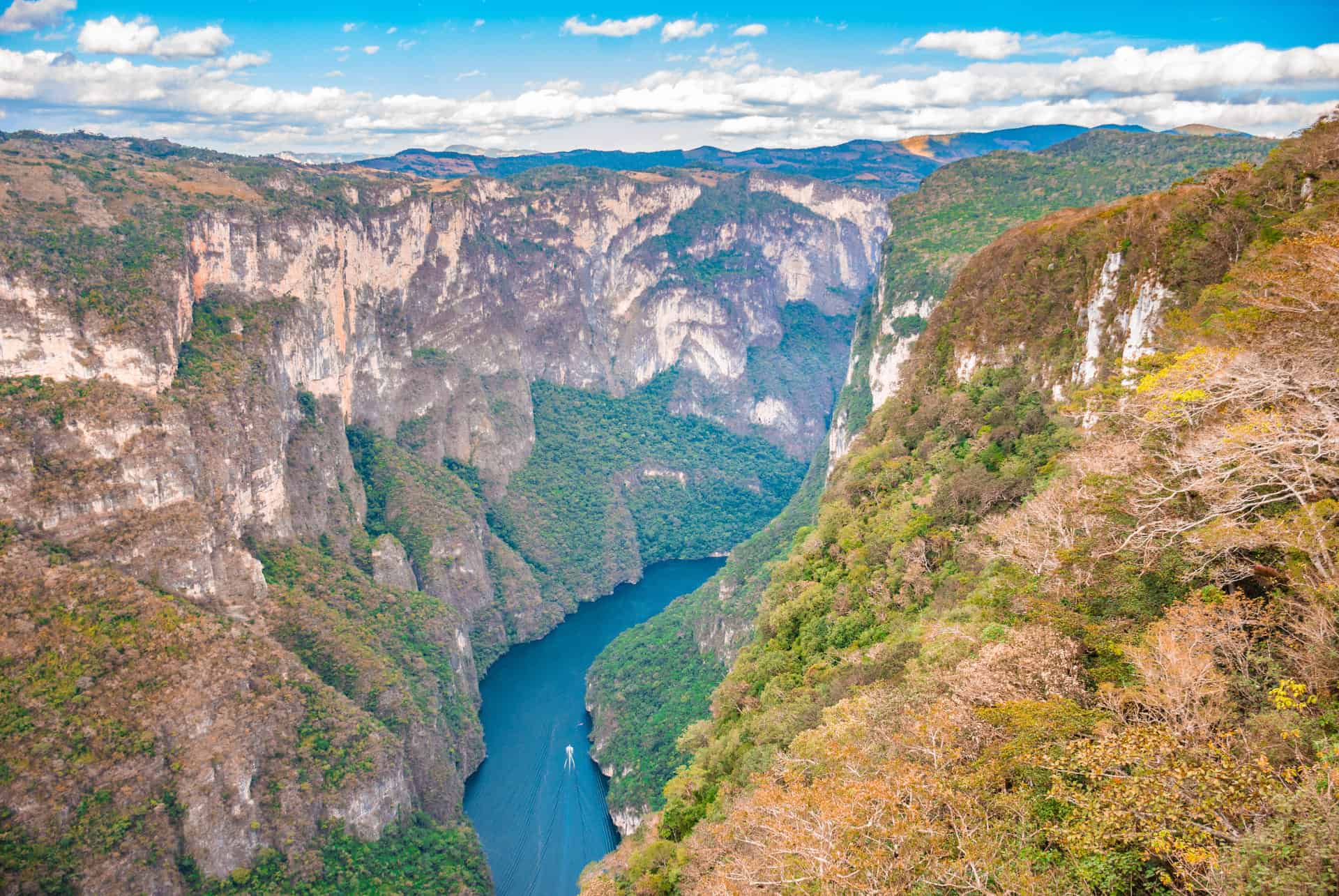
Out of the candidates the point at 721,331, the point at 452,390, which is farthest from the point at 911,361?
the point at 721,331

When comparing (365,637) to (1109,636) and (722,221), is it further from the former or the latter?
(722,221)

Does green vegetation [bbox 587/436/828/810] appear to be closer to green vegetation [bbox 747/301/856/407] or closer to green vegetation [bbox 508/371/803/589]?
green vegetation [bbox 508/371/803/589]

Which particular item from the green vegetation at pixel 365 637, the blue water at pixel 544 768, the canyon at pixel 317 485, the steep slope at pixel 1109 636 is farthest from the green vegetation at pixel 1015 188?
the green vegetation at pixel 365 637

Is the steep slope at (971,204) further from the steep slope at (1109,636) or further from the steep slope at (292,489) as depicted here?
the steep slope at (1109,636)

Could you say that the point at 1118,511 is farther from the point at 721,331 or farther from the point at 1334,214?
the point at 721,331

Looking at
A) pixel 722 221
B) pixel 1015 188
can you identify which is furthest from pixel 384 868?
pixel 722 221

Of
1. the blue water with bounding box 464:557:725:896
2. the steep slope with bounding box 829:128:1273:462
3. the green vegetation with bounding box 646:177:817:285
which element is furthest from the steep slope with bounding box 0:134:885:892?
the steep slope with bounding box 829:128:1273:462
